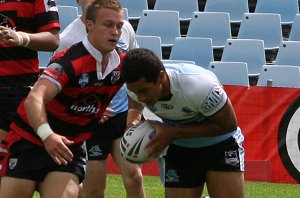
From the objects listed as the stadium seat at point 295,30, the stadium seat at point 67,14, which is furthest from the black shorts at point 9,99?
the stadium seat at point 295,30

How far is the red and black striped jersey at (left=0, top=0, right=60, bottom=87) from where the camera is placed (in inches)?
244

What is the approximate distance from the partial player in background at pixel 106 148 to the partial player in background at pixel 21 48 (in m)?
1.11

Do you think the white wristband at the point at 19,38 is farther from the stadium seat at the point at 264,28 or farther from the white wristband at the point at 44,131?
the stadium seat at the point at 264,28

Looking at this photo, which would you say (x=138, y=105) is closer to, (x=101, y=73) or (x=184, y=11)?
(x=101, y=73)

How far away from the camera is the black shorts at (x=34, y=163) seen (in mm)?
5797

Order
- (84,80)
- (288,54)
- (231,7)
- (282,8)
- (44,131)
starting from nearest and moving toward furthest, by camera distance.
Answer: (44,131)
(84,80)
(288,54)
(282,8)
(231,7)

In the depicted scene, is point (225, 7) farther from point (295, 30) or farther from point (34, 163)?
point (34, 163)

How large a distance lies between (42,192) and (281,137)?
15.9 feet

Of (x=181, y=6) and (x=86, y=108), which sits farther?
(x=181, y=6)

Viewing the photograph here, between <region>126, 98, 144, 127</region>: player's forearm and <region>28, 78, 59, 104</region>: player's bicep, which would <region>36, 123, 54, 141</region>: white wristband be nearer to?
<region>28, 78, 59, 104</region>: player's bicep

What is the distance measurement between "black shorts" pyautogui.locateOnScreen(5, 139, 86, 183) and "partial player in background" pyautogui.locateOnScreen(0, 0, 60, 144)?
0.43m

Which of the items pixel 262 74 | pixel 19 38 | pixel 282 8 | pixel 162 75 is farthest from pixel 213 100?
pixel 282 8

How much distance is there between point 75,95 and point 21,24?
2.45 feet

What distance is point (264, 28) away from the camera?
12945 millimetres
